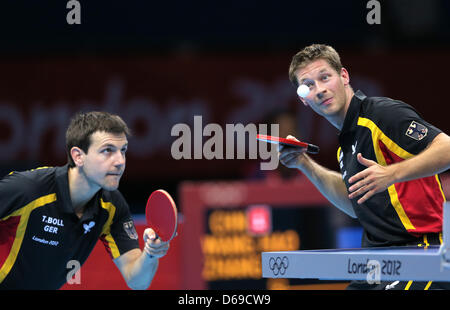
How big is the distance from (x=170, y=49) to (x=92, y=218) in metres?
6.72

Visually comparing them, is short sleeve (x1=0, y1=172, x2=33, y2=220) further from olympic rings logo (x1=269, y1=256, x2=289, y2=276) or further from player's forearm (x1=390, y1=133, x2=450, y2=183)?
player's forearm (x1=390, y1=133, x2=450, y2=183)

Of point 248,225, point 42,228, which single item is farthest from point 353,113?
point 248,225

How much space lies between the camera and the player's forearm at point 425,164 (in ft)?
11.9

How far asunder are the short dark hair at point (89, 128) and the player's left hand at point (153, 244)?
0.71 metres

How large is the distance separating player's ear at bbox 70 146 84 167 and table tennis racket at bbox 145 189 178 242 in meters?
0.64

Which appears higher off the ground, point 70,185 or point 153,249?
point 70,185

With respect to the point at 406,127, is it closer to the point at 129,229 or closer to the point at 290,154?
the point at 290,154

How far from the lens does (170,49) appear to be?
1123cm

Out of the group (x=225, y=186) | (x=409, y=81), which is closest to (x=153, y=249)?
(x=225, y=186)

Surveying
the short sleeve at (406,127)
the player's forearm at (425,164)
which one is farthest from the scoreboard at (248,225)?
the player's forearm at (425,164)

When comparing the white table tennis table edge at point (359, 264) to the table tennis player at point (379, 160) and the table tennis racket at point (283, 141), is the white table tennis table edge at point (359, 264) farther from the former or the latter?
the table tennis racket at point (283, 141)

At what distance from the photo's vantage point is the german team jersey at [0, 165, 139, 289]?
4609 mm
